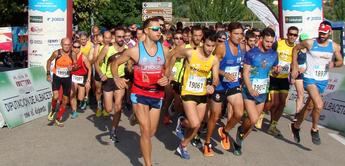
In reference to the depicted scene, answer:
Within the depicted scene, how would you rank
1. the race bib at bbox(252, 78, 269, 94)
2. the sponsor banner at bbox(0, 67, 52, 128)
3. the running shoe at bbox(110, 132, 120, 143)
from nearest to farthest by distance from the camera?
the race bib at bbox(252, 78, 269, 94) < the running shoe at bbox(110, 132, 120, 143) < the sponsor banner at bbox(0, 67, 52, 128)

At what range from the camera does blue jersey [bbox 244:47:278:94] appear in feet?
25.8

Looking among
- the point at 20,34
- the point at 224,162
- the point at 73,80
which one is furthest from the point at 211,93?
the point at 20,34

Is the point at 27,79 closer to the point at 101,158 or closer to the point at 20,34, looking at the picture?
the point at 101,158

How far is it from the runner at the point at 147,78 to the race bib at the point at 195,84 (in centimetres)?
78

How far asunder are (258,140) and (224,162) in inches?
70.0

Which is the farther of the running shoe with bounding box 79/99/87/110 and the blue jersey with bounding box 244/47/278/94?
the running shoe with bounding box 79/99/87/110

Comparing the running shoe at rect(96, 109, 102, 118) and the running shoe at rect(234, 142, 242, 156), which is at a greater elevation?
the running shoe at rect(96, 109, 102, 118)

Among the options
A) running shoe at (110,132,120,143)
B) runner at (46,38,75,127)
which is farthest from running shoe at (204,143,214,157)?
runner at (46,38,75,127)

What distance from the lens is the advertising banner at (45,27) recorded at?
1245cm

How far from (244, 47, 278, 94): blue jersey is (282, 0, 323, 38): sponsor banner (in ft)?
13.3

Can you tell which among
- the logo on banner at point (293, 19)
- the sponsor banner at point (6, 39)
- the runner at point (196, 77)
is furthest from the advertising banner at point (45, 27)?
the sponsor banner at point (6, 39)

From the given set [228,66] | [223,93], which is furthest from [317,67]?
[223,93]

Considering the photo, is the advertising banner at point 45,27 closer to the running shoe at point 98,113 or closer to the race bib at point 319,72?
the running shoe at point 98,113

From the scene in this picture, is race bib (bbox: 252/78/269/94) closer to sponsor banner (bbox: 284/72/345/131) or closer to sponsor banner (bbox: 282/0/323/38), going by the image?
sponsor banner (bbox: 284/72/345/131)
